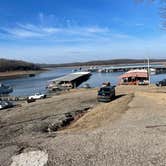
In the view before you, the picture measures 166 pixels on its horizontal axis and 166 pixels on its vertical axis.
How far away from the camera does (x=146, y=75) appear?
78.8 meters

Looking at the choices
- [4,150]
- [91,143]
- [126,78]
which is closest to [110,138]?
[91,143]

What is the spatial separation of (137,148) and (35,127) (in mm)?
11346

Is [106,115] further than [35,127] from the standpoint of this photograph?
Yes

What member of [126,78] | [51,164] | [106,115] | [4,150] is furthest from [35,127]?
[126,78]

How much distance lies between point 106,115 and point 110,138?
998 centimetres

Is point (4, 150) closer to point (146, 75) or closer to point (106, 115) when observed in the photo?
point (106, 115)

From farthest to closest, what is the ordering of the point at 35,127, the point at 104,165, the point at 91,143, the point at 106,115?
the point at 106,115 < the point at 35,127 < the point at 91,143 < the point at 104,165

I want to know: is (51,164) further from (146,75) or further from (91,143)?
(146,75)

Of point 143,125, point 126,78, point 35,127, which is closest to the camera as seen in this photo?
point 143,125

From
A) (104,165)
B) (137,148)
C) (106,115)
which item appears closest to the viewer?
(104,165)

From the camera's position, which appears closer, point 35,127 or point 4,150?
point 4,150

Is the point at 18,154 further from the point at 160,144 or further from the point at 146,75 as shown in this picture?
the point at 146,75

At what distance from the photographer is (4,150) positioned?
51.0 ft

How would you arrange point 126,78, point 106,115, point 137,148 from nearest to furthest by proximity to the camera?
1. point 137,148
2. point 106,115
3. point 126,78
